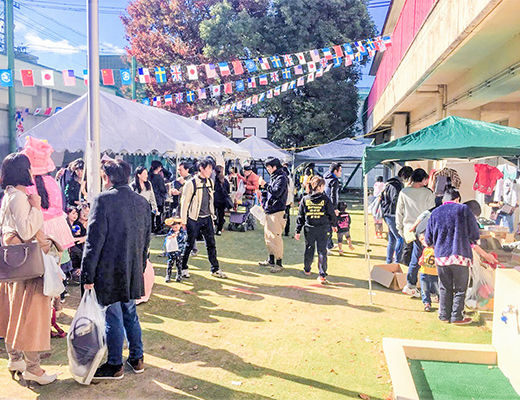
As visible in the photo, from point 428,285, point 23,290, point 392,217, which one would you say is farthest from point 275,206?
point 23,290

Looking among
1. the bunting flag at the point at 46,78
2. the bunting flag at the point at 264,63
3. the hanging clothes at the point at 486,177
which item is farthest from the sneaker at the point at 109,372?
the bunting flag at the point at 264,63

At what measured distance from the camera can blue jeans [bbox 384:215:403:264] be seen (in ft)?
24.6

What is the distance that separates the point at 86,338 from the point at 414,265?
470 centimetres

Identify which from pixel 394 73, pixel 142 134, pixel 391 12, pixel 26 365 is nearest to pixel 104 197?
pixel 26 365

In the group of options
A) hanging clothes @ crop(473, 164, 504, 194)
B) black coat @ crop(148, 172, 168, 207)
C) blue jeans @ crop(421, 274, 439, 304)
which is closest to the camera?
blue jeans @ crop(421, 274, 439, 304)

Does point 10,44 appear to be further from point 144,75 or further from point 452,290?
point 452,290

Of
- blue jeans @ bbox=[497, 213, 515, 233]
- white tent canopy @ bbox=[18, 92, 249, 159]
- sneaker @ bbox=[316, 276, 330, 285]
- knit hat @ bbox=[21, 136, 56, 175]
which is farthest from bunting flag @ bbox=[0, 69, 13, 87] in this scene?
blue jeans @ bbox=[497, 213, 515, 233]

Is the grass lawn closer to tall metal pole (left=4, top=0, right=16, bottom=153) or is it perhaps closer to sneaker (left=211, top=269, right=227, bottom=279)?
sneaker (left=211, top=269, right=227, bottom=279)

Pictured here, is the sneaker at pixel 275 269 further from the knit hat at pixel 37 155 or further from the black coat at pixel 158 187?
the knit hat at pixel 37 155

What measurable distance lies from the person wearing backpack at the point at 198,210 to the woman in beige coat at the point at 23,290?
3.39 m

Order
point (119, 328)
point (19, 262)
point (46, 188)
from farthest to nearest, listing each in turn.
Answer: point (46, 188) < point (119, 328) < point (19, 262)

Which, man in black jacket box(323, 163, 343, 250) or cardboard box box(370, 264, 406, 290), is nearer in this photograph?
cardboard box box(370, 264, 406, 290)

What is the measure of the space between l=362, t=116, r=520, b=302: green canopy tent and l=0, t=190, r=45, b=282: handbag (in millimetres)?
4137

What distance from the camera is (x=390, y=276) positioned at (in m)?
6.92
